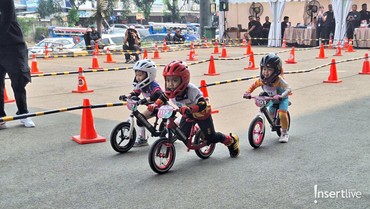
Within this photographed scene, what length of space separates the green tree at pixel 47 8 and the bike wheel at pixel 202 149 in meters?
53.7

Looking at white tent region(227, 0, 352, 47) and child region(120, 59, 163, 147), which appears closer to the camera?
child region(120, 59, 163, 147)

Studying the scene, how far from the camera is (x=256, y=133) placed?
21.5ft

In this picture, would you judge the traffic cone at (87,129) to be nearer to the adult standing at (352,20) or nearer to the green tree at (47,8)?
the adult standing at (352,20)

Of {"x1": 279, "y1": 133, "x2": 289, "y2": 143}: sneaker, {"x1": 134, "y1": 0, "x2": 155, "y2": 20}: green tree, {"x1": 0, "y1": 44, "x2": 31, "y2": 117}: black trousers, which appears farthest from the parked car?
{"x1": 134, "y1": 0, "x2": 155, "y2": 20}: green tree

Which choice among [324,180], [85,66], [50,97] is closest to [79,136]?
[324,180]

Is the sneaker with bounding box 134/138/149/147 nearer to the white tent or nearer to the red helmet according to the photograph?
the red helmet

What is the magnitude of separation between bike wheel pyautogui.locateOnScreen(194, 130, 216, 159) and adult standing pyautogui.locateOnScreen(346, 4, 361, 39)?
21793mm

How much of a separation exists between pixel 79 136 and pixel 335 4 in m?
22.0

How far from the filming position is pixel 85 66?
19719mm

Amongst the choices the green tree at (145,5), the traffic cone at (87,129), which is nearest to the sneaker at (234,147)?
the traffic cone at (87,129)

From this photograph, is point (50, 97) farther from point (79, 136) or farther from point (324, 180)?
point (324, 180)

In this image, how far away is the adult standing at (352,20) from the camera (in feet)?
83.6

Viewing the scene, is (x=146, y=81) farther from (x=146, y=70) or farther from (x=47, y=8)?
(x=47, y=8)

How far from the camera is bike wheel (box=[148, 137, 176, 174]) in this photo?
533cm
